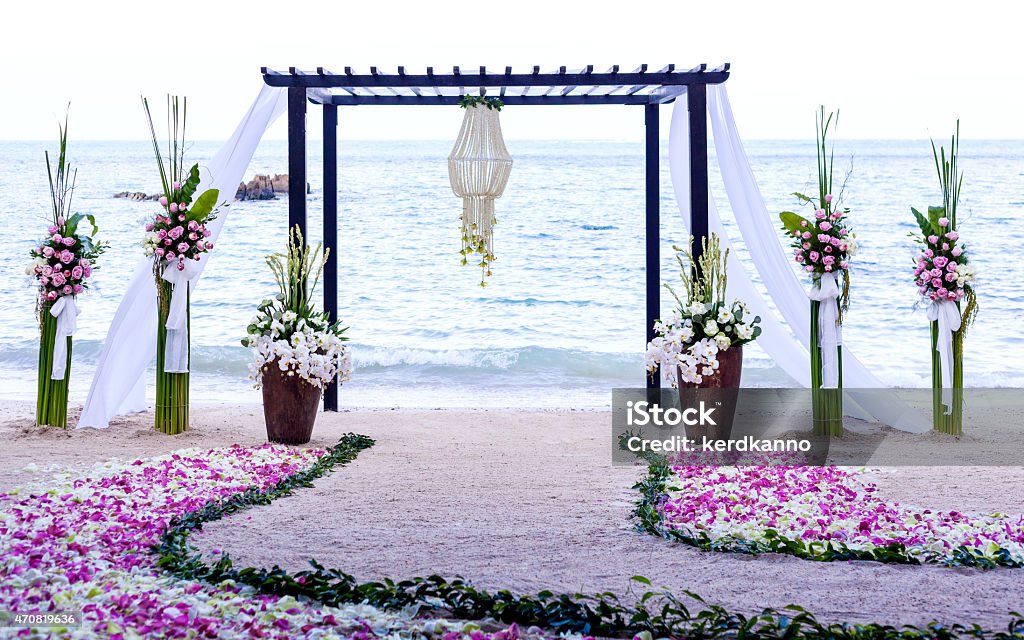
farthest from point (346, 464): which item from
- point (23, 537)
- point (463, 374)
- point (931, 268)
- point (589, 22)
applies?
point (589, 22)

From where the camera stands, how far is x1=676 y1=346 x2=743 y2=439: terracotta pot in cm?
527

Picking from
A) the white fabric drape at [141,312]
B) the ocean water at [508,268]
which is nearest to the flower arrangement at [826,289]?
the ocean water at [508,268]

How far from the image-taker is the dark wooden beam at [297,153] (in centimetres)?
592

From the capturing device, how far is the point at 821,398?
5.61m

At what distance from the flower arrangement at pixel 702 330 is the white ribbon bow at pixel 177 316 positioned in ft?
8.96

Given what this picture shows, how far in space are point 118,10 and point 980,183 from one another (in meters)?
16.6

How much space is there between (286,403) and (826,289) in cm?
315

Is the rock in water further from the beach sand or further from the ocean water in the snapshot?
the beach sand

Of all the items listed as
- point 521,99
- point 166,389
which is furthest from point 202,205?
point 521,99

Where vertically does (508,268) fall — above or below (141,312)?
above

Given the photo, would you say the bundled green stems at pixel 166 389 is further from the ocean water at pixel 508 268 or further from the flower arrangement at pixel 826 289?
the flower arrangement at pixel 826 289

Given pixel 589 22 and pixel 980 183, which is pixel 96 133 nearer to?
pixel 589 22

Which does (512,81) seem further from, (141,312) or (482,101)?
(141,312)

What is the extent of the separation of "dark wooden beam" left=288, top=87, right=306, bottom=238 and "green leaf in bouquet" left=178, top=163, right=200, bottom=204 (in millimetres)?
555
